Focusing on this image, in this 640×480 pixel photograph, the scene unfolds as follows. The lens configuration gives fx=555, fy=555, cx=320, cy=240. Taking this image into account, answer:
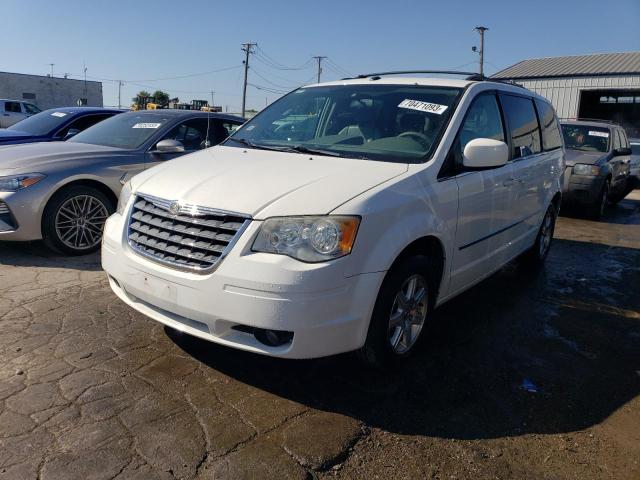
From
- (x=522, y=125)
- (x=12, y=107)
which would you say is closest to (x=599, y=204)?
(x=522, y=125)

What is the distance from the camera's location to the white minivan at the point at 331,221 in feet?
9.16

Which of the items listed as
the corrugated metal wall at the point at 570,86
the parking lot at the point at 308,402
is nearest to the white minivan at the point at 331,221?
the parking lot at the point at 308,402

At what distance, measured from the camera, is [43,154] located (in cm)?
572

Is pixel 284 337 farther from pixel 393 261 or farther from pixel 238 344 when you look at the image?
pixel 393 261

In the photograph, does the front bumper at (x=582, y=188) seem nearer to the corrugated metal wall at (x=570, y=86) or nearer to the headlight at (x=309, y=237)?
the headlight at (x=309, y=237)

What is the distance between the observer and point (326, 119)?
428 cm

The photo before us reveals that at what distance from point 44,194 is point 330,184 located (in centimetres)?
356

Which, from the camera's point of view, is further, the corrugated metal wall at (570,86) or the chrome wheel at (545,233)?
the corrugated metal wall at (570,86)

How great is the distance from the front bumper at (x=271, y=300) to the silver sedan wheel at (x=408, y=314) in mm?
397

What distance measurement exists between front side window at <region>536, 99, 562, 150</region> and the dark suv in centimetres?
396

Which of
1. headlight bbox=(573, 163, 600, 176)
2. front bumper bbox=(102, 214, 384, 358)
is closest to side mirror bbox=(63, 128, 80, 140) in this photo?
front bumper bbox=(102, 214, 384, 358)

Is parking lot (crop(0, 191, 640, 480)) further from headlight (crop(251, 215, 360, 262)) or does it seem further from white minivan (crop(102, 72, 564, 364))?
headlight (crop(251, 215, 360, 262))

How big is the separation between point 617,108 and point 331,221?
117ft

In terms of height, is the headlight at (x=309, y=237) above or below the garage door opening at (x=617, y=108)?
below
